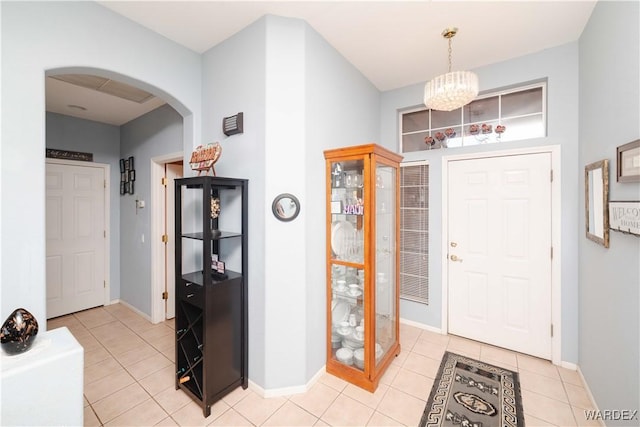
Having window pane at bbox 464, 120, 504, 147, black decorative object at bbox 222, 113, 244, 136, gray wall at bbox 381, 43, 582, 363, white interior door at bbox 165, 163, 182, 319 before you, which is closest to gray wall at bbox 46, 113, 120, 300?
white interior door at bbox 165, 163, 182, 319

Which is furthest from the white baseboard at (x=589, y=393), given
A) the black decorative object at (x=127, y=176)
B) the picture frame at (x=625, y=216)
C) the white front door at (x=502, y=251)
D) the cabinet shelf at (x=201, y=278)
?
the black decorative object at (x=127, y=176)

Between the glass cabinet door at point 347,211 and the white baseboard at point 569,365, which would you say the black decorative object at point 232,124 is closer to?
the glass cabinet door at point 347,211

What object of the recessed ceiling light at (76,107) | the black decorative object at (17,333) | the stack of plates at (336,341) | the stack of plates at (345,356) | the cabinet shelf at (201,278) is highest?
the recessed ceiling light at (76,107)

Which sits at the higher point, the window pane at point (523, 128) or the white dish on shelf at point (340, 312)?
the window pane at point (523, 128)

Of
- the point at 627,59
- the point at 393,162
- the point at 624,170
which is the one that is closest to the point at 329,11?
the point at 393,162

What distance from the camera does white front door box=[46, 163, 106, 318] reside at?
346 centimetres

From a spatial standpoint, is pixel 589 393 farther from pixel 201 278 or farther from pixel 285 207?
pixel 201 278

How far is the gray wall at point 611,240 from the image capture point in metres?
1.41

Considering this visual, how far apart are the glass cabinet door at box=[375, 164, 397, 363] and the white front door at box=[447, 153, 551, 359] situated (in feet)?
2.88

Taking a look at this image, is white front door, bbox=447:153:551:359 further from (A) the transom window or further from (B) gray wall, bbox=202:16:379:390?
(B) gray wall, bbox=202:16:379:390

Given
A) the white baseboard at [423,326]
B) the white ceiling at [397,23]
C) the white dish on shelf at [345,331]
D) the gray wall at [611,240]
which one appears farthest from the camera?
the white baseboard at [423,326]

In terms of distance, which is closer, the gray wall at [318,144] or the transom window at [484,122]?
the gray wall at [318,144]

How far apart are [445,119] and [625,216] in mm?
1954

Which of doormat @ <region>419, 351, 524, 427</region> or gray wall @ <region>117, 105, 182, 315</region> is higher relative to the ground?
gray wall @ <region>117, 105, 182, 315</region>
